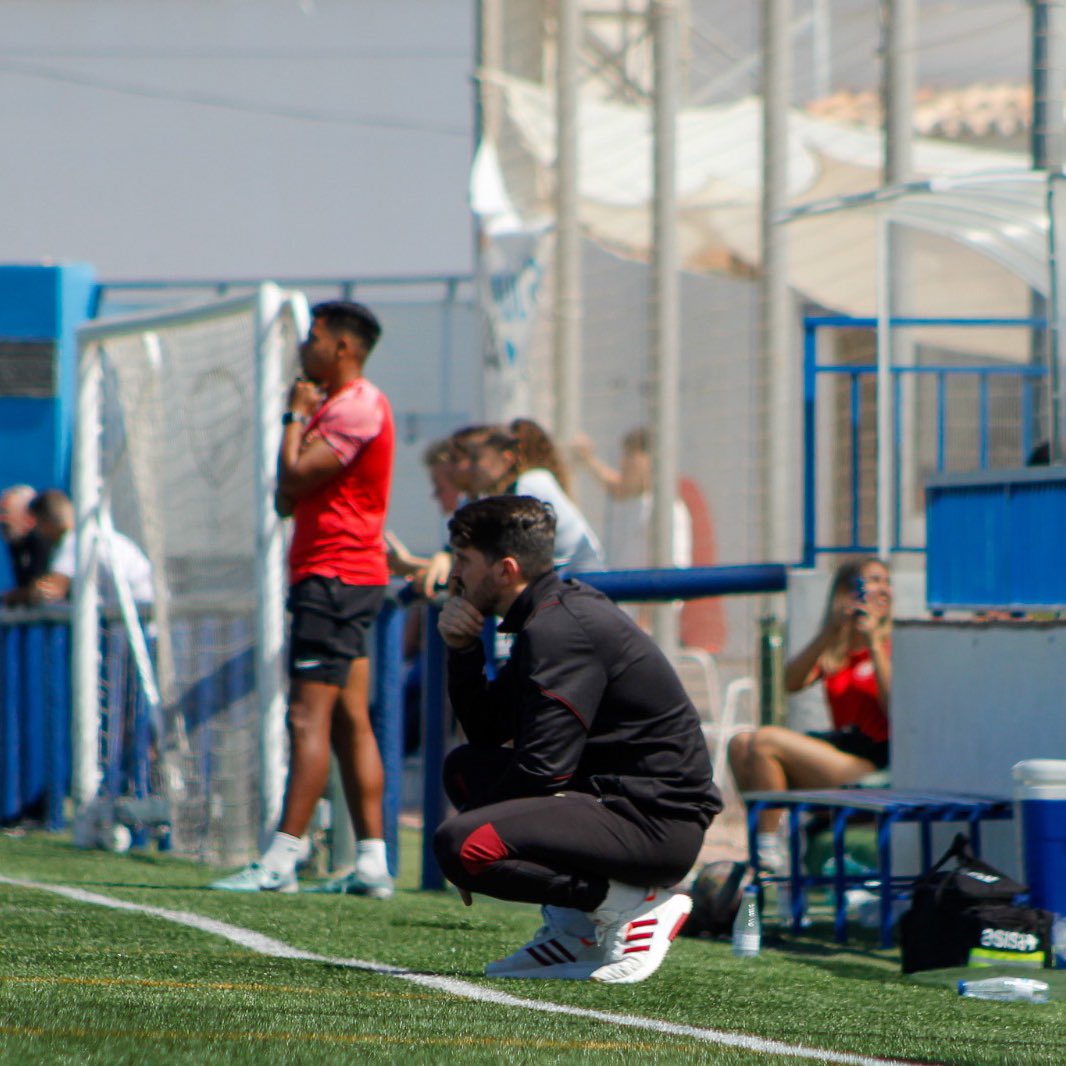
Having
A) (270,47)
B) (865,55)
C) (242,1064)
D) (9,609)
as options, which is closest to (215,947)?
(242,1064)

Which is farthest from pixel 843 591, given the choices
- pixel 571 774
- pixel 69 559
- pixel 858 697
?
pixel 69 559

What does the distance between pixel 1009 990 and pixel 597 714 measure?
1.32 metres

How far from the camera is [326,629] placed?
7.70m

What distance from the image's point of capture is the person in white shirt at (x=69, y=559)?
1030cm

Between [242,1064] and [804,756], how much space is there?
178 inches

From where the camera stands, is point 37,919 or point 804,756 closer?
point 37,919

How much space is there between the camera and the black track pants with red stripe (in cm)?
566

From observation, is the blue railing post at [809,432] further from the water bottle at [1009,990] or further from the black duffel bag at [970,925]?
the water bottle at [1009,990]

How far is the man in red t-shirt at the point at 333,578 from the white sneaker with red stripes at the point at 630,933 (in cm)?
203

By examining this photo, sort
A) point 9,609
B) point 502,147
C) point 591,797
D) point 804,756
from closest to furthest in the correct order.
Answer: point 591,797
point 804,756
point 9,609
point 502,147

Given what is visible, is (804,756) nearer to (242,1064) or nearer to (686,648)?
(242,1064)

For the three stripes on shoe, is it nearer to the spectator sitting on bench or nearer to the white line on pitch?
the white line on pitch

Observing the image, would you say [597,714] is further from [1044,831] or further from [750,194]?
[750,194]

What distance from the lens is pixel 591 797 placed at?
580 centimetres
